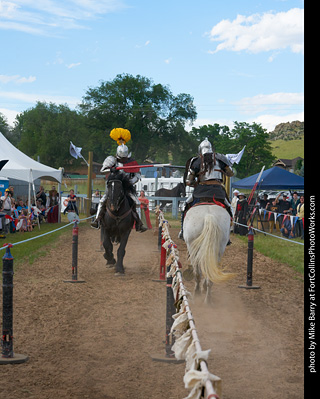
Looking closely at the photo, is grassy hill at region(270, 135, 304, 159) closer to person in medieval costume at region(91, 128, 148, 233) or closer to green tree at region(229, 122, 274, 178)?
green tree at region(229, 122, 274, 178)

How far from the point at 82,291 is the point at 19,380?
15.3 ft

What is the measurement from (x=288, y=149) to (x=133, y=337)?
12798cm

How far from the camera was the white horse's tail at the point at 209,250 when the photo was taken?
26.9 feet

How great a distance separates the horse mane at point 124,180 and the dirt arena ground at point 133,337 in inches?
75.6

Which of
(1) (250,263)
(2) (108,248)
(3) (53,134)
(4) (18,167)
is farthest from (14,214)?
(3) (53,134)

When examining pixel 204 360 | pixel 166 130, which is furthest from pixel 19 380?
pixel 166 130

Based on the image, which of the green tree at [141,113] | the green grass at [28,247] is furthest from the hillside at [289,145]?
the green grass at [28,247]

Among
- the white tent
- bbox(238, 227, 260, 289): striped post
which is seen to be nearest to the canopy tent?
the white tent

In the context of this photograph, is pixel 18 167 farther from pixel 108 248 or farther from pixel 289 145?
pixel 289 145

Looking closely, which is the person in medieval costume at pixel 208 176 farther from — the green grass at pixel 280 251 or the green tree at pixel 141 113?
the green tree at pixel 141 113

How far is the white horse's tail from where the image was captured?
8188mm

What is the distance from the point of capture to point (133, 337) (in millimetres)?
7172
